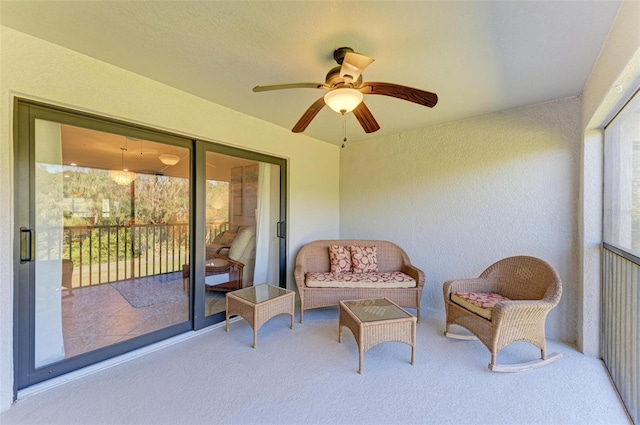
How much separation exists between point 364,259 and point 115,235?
2.75m

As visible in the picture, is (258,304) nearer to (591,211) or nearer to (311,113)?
(311,113)

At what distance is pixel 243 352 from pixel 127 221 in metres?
1.60

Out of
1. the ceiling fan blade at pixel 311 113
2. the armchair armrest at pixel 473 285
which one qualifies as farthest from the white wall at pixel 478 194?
the ceiling fan blade at pixel 311 113

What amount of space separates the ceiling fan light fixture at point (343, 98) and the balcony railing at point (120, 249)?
1949 mm

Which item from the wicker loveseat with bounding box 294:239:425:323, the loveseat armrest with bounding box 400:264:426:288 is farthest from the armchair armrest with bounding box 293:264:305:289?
the loveseat armrest with bounding box 400:264:426:288

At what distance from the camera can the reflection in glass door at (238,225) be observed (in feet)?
9.73

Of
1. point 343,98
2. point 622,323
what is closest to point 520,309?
point 622,323

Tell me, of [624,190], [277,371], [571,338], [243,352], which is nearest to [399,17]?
[624,190]

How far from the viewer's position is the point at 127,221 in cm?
242

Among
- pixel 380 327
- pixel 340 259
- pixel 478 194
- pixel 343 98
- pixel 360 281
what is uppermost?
pixel 343 98

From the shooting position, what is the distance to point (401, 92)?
1.72m

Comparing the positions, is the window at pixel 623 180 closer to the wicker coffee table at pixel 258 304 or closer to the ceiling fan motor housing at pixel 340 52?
the ceiling fan motor housing at pixel 340 52

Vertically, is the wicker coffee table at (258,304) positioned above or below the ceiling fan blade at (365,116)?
below

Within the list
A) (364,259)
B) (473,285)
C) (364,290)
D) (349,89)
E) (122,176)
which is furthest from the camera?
(364,259)
